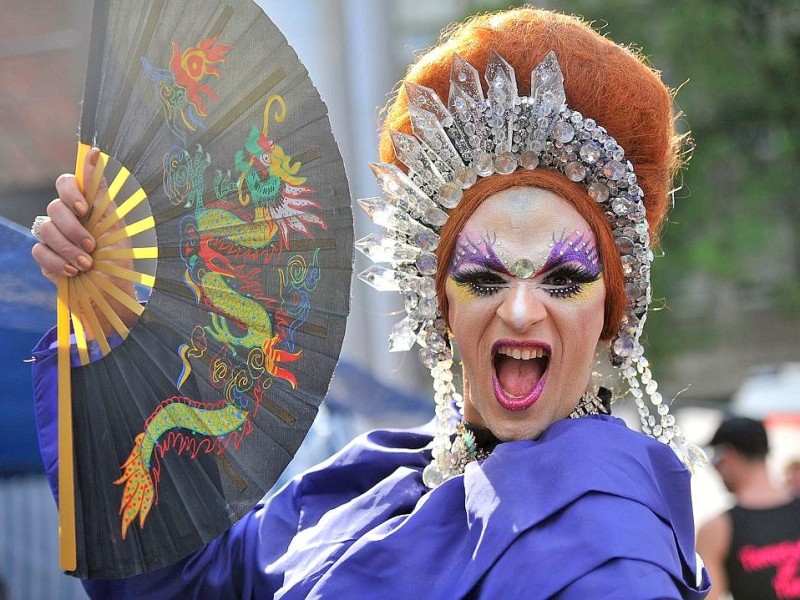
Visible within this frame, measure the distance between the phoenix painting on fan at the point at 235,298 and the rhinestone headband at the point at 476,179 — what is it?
0.68 ft

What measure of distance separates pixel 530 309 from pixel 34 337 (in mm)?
1655

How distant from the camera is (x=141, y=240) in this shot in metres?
2.00

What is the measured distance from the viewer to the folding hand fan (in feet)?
6.46

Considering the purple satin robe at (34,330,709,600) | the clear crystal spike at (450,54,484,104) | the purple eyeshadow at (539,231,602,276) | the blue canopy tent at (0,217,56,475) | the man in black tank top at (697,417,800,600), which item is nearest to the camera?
the purple satin robe at (34,330,709,600)

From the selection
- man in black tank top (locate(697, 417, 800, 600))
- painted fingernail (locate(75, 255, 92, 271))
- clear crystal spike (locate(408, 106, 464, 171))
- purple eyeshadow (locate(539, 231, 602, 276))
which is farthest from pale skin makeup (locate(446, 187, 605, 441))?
man in black tank top (locate(697, 417, 800, 600))

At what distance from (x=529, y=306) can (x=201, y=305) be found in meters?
0.61

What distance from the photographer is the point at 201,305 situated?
200 centimetres

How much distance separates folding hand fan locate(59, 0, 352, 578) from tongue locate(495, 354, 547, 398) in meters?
0.32

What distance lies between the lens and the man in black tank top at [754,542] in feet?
13.0

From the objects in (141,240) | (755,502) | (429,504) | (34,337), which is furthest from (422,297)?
(755,502)

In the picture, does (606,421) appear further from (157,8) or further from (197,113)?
(157,8)

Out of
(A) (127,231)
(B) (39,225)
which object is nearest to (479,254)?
(A) (127,231)

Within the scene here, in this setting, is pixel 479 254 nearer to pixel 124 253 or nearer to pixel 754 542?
pixel 124 253

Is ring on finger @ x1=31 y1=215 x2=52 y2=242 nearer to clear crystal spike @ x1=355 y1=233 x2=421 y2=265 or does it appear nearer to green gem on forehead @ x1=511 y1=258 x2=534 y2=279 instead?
clear crystal spike @ x1=355 y1=233 x2=421 y2=265
